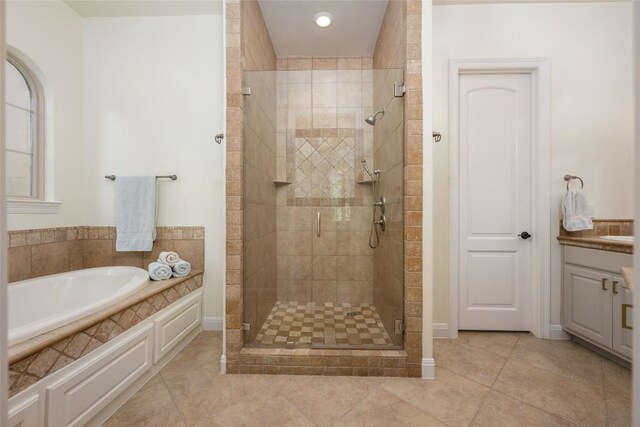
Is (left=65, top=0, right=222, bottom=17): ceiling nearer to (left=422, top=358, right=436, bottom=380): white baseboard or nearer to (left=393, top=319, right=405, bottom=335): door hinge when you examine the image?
(left=393, top=319, right=405, bottom=335): door hinge

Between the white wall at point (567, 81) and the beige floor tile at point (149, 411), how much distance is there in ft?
6.21

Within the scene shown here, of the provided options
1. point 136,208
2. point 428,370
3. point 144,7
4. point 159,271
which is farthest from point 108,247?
point 428,370

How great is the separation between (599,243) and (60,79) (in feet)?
13.7

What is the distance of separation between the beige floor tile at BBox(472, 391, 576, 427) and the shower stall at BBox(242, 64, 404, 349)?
0.65 meters

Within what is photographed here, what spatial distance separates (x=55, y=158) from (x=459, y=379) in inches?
130

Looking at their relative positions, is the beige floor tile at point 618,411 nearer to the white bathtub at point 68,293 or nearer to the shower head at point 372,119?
the shower head at point 372,119

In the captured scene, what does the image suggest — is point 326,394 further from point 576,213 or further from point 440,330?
point 576,213

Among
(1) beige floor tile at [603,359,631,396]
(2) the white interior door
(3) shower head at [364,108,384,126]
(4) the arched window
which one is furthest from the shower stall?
(4) the arched window

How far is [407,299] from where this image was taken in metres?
1.62

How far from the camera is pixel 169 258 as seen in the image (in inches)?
81.9

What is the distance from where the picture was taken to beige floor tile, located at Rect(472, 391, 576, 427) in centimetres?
128

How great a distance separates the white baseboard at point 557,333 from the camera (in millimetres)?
2088

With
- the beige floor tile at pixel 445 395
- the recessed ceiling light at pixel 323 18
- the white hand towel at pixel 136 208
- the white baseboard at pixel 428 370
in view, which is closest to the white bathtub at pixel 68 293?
the white hand towel at pixel 136 208

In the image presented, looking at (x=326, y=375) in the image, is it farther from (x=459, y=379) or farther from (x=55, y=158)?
(x=55, y=158)
